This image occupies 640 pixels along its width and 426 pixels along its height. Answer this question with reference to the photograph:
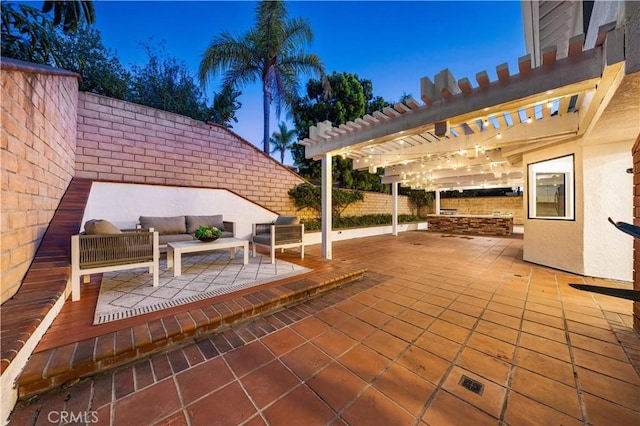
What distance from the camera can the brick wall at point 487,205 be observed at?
11.2 meters

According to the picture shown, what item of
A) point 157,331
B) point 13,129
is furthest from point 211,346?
point 13,129

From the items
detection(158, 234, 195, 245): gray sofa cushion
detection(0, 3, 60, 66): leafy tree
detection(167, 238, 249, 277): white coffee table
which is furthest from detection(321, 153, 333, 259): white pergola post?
detection(0, 3, 60, 66): leafy tree

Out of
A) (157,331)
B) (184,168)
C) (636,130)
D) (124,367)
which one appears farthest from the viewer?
(184,168)

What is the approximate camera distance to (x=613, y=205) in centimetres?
362

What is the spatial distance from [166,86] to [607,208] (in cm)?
1049

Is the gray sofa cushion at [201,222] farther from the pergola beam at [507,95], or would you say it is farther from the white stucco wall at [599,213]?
the white stucco wall at [599,213]

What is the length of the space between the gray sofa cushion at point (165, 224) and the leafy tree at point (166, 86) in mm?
3757

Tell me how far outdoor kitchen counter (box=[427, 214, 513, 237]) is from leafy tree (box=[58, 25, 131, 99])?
12.8m

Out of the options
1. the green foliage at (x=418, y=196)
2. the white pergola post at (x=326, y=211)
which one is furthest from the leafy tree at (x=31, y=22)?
the green foliage at (x=418, y=196)

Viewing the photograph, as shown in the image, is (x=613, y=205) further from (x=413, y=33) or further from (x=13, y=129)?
(x=413, y=33)

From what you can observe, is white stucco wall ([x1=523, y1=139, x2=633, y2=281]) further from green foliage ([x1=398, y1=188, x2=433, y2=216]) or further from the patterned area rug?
green foliage ([x1=398, y1=188, x2=433, y2=216])

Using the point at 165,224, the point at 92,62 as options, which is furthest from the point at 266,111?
the point at 165,224

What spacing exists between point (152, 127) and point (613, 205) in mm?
8794

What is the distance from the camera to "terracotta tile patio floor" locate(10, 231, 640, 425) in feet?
4.15
